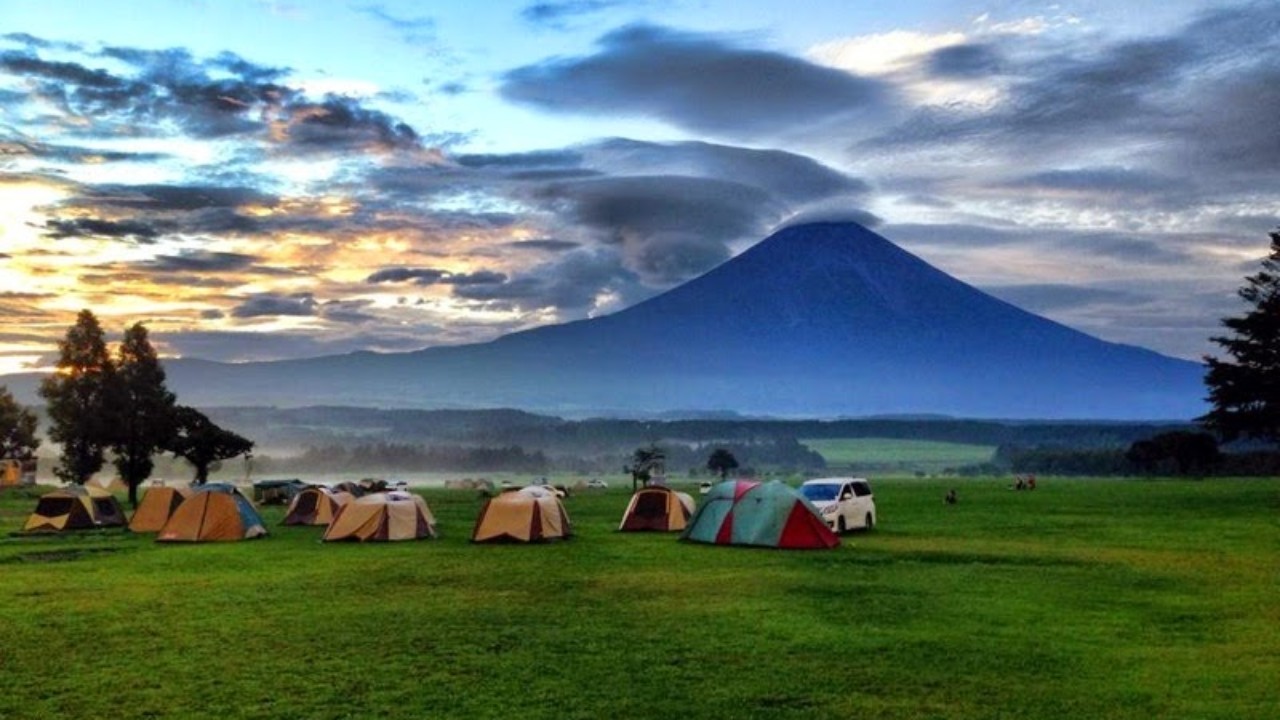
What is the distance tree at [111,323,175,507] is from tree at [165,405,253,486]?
75 centimetres

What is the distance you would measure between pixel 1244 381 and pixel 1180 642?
129 feet

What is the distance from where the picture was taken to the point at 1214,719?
10016mm

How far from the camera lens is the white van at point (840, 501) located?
97.8 ft

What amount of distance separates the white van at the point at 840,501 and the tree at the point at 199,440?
40.8 metres

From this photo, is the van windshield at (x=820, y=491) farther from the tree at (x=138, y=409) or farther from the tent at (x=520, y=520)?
the tree at (x=138, y=409)

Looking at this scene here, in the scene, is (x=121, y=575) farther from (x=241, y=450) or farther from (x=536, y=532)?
(x=241, y=450)

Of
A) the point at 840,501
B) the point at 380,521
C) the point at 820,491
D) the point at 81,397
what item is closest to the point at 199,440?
the point at 81,397

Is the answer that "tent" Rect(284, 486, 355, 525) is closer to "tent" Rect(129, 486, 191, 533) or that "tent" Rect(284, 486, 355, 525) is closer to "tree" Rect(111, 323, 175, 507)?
"tent" Rect(129, 486, 191, 533)

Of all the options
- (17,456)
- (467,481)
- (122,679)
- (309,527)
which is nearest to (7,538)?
(309,527)

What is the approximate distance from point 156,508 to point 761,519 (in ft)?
67.5

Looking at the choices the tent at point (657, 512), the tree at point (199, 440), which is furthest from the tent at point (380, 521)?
the tree at point (199, 440)

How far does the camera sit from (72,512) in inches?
1320

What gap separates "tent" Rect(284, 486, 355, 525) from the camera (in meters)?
36.6

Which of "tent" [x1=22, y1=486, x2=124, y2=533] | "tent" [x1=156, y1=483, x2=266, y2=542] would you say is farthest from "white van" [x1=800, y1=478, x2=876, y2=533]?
"tent" [x1=22, y1=486, x2=124, y2=533]
